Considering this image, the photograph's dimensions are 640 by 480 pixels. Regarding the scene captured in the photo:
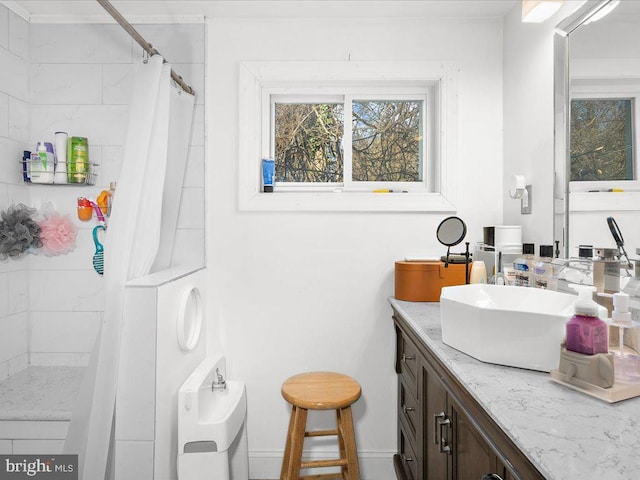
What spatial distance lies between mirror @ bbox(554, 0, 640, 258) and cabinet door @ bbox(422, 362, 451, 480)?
706 millimetres

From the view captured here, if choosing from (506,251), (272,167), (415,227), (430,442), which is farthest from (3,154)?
(506,251)

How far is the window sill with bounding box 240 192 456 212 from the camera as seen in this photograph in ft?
6.73

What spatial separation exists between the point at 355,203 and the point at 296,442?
3.77ft

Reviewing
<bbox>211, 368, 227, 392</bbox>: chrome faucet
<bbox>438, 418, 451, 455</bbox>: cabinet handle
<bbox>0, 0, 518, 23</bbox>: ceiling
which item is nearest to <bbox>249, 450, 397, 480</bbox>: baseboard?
<bbox>211, 368, 227, 392</bbox>: chrome faucet

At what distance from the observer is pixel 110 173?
209 centimetres

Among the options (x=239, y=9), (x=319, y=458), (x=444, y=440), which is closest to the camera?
(x=444, y=440)

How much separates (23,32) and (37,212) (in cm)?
93

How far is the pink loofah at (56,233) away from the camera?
2.03 metres

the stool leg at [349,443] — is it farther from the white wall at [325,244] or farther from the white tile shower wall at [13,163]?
the white tile shower wall at [13,163]

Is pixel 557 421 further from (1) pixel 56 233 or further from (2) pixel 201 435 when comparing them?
(1) pixel 56 233

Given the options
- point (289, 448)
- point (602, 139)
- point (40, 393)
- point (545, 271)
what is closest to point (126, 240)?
point (40, 393)

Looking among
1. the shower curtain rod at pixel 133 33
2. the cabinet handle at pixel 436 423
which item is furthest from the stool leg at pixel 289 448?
the shower curtain rod at pixel 133 33

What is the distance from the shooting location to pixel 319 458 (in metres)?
2.07

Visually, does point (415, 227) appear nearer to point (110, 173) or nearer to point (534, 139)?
point (534, 139)
